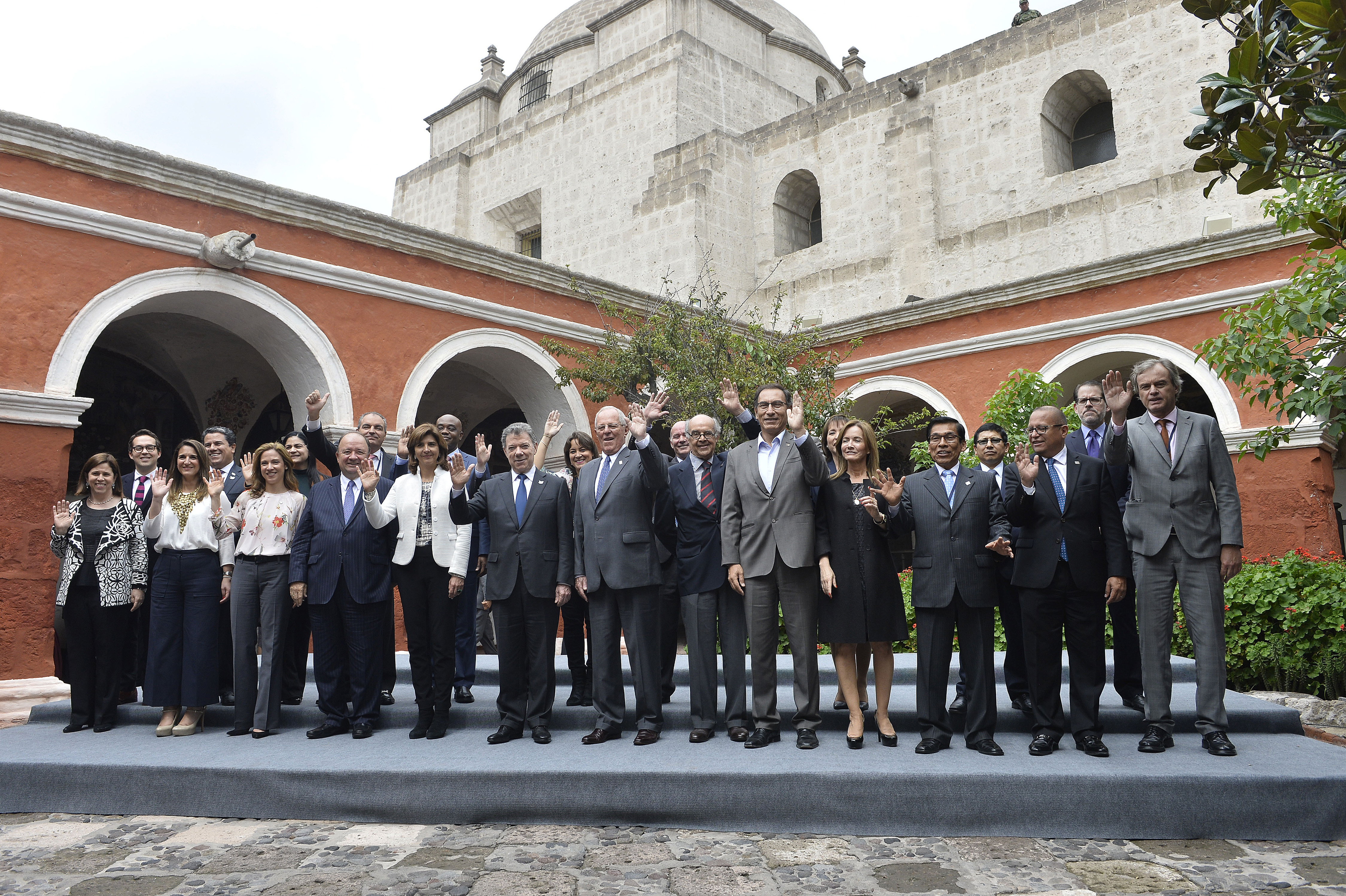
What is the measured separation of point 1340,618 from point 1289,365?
2.06m

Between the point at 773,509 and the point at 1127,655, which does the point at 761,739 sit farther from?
the point at 1127,655

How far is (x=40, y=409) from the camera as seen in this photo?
7480mm

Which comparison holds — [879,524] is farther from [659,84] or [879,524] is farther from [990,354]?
[659,84]

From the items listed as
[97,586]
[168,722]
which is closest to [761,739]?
[168,722]

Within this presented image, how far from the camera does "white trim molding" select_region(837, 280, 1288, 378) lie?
10.3 meters

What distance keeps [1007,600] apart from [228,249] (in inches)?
294

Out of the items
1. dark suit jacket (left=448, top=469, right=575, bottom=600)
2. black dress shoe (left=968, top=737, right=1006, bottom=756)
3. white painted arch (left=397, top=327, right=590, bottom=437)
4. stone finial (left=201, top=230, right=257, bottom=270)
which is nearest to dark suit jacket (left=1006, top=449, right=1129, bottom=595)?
black dress shoe (left=968, top=737, right=1006, bottom=756)

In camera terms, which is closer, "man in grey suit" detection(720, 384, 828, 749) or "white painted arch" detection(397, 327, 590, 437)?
"man in grey suit" detection(720, 384, 828, 749)

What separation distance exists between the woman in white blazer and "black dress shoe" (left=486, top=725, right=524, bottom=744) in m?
0.40

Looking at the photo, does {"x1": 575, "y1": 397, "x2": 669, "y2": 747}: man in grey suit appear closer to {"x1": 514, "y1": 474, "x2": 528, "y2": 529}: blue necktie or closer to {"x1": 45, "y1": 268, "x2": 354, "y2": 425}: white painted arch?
{"x1": 514, "y1": 474, "x2": 528, "y2": 529}: blue necktie

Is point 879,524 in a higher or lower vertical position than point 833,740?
higher

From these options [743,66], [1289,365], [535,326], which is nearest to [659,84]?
[743,66]

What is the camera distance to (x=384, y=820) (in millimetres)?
4117

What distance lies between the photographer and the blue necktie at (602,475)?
4984 mm
